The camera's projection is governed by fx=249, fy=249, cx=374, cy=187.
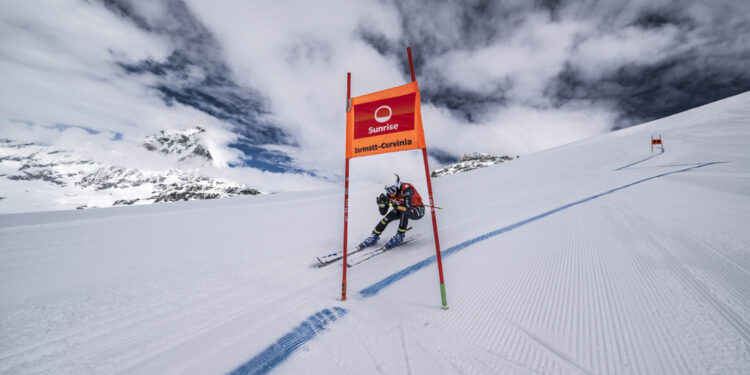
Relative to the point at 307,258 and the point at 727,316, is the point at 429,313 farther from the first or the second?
the point at 307,258

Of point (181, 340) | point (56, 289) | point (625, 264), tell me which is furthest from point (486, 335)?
point (56, 289)

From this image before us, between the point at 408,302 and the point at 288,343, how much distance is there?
4.35ft

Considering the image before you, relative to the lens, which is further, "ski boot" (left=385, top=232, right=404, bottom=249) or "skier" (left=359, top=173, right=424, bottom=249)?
"skier" (left=359, top=173, right=424, bottom=249)

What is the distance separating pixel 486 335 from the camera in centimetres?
216

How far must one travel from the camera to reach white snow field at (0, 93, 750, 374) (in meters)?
1.94

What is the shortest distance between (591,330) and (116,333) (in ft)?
14.7

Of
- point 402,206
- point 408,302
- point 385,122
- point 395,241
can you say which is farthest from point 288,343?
point 402,206

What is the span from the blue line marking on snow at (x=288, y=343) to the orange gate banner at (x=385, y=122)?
1.90 m

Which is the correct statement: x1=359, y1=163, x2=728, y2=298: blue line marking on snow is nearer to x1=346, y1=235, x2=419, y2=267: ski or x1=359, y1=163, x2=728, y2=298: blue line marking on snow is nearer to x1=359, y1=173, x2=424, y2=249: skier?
x1=346, y1=235, x2=419, y2=267: ski

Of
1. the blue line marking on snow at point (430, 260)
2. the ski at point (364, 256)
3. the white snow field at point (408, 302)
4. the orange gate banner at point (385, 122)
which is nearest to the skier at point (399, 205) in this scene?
the ski at point (364, 256)

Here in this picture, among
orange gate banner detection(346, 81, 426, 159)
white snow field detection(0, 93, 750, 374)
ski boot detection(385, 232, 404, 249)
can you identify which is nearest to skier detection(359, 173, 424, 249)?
ski boot detection(385, 232, 404, 249)

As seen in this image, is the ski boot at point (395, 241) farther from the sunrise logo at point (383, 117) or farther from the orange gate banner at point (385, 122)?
the sunrise logo at point (383, 117)

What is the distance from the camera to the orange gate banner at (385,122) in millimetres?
2947

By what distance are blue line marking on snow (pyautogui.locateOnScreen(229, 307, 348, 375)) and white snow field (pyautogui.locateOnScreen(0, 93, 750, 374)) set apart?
16mm
